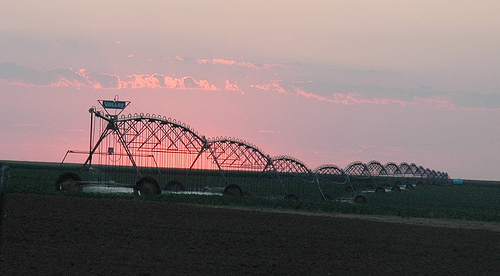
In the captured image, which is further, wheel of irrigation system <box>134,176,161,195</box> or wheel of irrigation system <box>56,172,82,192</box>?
wheel of irrigation system <box>56,172,82,192</box>

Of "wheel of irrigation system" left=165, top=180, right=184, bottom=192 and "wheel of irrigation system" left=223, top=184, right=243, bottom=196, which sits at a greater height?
"wheel of irrigation system" left=165, top=180, right=184, bottom=192

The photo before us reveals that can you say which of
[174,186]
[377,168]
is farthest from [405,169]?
[174,186]

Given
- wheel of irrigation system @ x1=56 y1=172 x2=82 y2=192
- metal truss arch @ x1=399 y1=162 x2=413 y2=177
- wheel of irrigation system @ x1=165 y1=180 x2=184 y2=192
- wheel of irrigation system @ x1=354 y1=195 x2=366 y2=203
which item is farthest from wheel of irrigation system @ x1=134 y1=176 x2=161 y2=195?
metal truss arch @ x1=399 y1=162 x2=413 y2=177

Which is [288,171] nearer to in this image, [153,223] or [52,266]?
[153,223]

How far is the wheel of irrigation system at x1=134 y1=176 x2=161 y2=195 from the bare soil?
8665mm

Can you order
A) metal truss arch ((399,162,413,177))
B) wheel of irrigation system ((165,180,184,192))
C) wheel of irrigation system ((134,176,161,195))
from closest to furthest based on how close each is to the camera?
1. wheel of irrigation system ((134,176,161,195))
2. wheel of irrigation system ((165,180,184,192))
3. metal truss arch ((399,162,413,177))

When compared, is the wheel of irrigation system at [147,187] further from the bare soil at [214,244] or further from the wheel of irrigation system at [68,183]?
the bare soil at [214,244]

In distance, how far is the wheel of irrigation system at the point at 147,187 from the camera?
41.1 m

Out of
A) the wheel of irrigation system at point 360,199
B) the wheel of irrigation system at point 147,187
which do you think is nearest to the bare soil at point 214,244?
the wheel of irrigation system at point 147,187

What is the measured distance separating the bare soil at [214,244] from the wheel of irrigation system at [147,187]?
8.67 m

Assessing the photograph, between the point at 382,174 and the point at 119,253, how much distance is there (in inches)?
4444

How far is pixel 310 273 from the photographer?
17719 millimetres

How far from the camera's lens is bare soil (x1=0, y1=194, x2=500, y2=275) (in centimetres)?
1770

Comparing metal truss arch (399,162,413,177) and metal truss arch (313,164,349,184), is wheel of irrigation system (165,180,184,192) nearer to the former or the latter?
metal truss arch (313,164,349,184)
